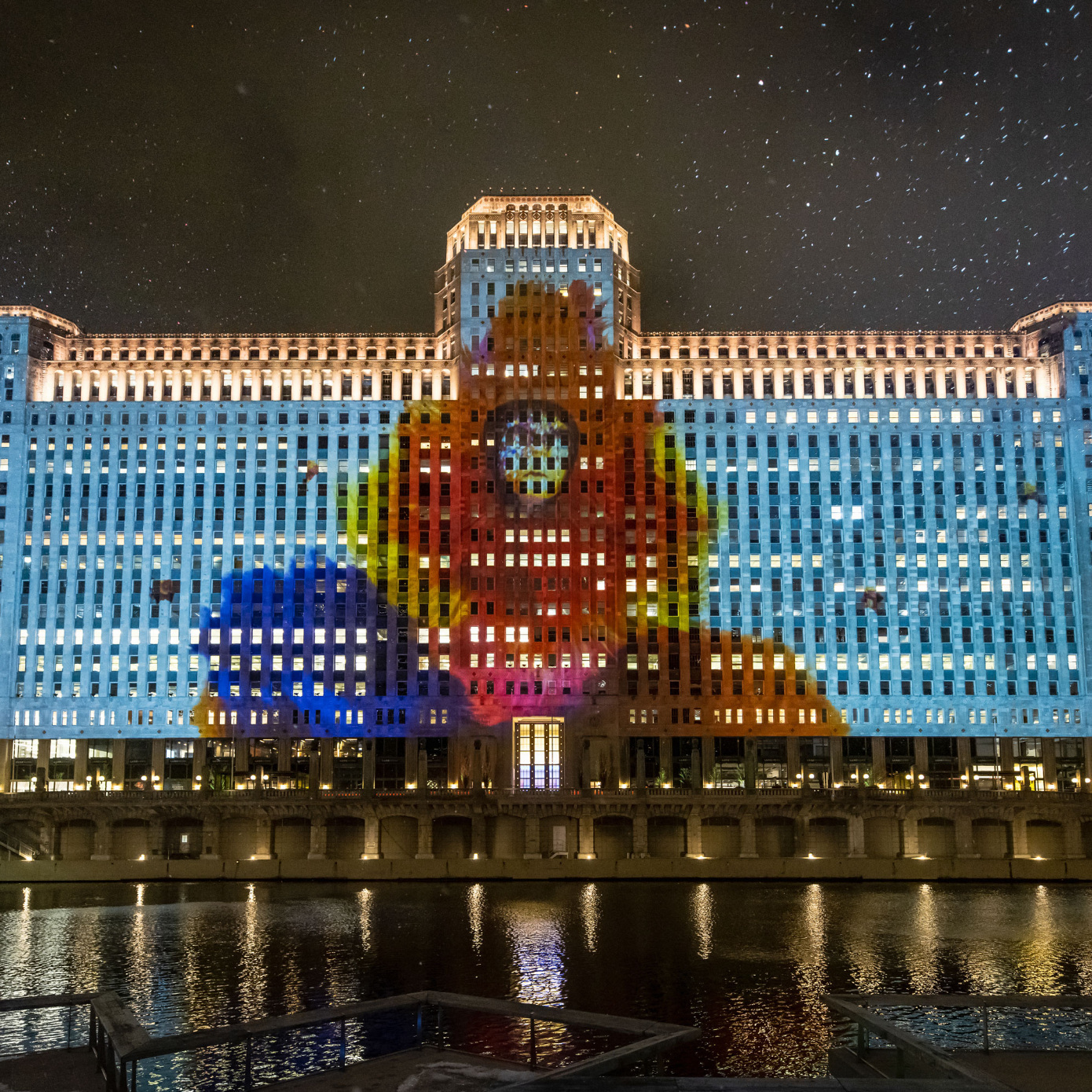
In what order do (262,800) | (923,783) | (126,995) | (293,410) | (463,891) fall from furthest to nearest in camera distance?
1. (293,410)
2. (923,783)
3. (262,800)
4. (463,891)
5. (126,995)

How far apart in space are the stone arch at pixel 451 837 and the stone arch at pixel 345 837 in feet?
9.08

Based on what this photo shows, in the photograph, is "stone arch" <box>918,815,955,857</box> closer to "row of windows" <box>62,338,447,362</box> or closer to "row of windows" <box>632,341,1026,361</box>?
"row of windows" <box>632,341,1026,361</box>

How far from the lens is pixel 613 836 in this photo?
144875 mm

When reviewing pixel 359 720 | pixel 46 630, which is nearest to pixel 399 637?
pixel 359 720

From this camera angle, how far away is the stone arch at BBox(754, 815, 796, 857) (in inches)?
5827

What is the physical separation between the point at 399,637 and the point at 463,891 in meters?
63.7

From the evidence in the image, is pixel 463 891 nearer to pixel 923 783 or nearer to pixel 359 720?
pixel 359 720

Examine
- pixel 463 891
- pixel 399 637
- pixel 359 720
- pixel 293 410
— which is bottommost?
pixel 463 891

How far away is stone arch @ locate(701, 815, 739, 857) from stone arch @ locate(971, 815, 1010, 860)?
28.2m

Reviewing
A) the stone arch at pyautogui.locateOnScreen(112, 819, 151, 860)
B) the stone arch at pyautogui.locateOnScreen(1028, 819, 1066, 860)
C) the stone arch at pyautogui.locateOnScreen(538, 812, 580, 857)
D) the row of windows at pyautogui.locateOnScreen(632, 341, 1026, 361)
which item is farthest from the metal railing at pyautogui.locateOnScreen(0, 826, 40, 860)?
the stone arch at pyautogui.locateOnScreen(1028, 819, 1066, 860)

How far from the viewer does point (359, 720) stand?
172m

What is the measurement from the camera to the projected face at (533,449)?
582 feet

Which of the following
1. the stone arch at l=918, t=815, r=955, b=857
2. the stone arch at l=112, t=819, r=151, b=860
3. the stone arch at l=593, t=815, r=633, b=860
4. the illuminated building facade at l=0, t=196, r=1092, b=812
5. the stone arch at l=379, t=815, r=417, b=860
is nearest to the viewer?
the stone arch at l=379, t=815, r=417, b=860

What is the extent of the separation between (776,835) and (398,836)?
149 feet
